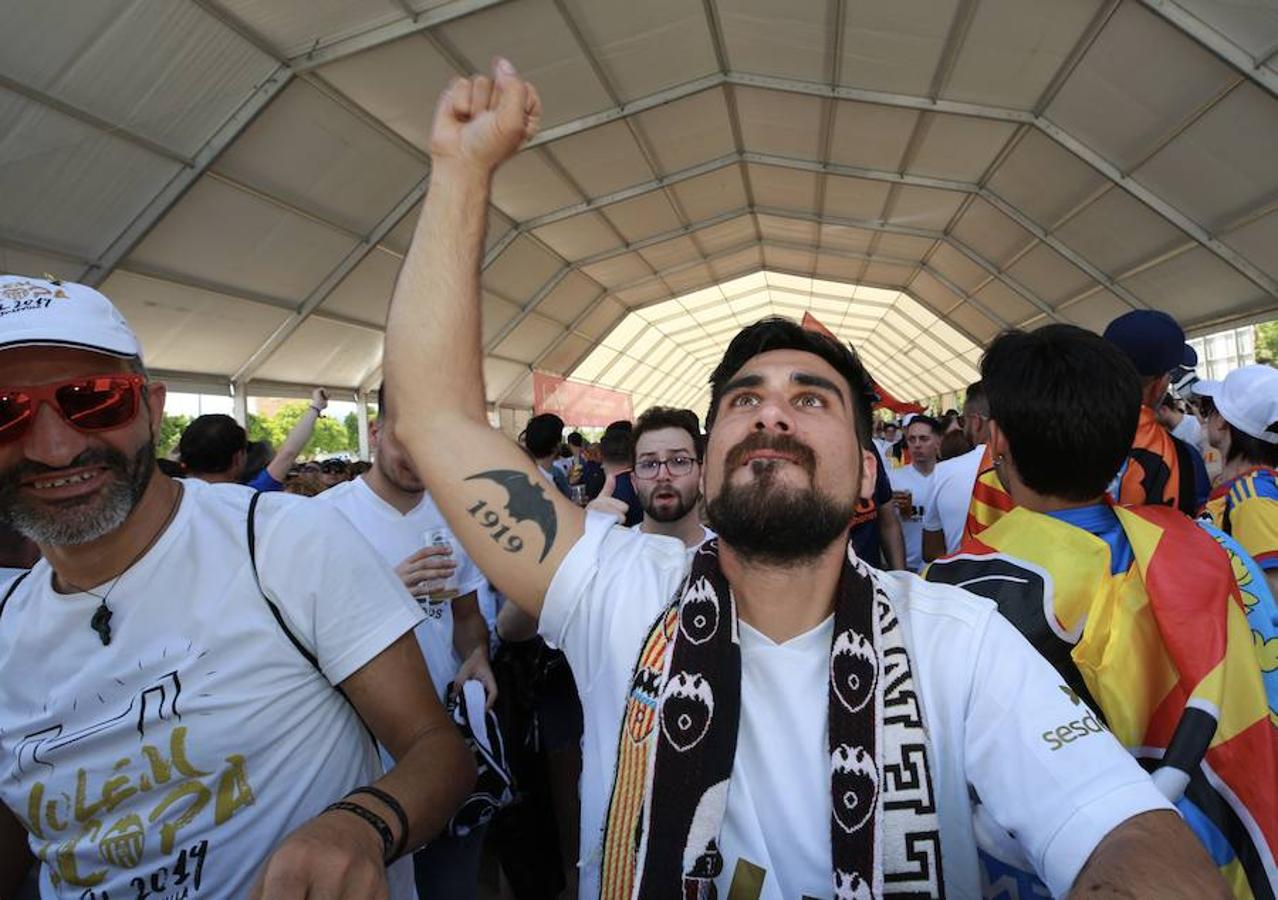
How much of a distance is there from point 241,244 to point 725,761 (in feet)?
36.7

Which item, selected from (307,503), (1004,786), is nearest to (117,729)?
(307,503)

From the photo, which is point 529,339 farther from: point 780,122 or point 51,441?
point 51,441

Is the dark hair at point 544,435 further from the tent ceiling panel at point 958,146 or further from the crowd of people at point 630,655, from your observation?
the tent ceiling panel at point 958,146

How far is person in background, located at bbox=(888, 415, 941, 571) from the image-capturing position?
534cm

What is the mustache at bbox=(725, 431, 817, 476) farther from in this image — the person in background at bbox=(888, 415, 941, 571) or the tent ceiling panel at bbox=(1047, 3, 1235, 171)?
the tent ceiling panel at bbox=(1047, 3, 1235, 171)

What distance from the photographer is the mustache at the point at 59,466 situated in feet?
4.97

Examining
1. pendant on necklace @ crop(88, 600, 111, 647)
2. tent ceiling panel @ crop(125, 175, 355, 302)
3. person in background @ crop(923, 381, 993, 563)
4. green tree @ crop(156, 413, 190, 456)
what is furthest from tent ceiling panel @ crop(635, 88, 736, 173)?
pendant on necklace @ crop(88, 600, 111, 647)

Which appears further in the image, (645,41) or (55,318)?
(645,41)

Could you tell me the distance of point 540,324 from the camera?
61.9 ft

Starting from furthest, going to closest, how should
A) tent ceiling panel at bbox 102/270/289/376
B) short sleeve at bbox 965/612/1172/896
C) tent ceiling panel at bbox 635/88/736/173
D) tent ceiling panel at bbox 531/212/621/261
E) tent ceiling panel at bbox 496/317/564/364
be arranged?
tent ceiling panel at bbox 496/317/564/364 < tent ceiling panel at bbox 531/212/621/261 < tent ceiling panel at bbox 635/88/736/173 < tent ceiling panel at bbox 102/270/289/376 < short sleeve at bbox 965/612/1172/896

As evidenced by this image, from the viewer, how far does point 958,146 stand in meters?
11.7

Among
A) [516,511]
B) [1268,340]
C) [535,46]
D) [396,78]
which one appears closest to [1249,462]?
[516,511]

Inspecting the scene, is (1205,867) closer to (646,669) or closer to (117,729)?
(646,669)

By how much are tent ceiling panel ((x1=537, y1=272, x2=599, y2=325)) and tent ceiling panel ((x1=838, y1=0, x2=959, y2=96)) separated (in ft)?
29.6
